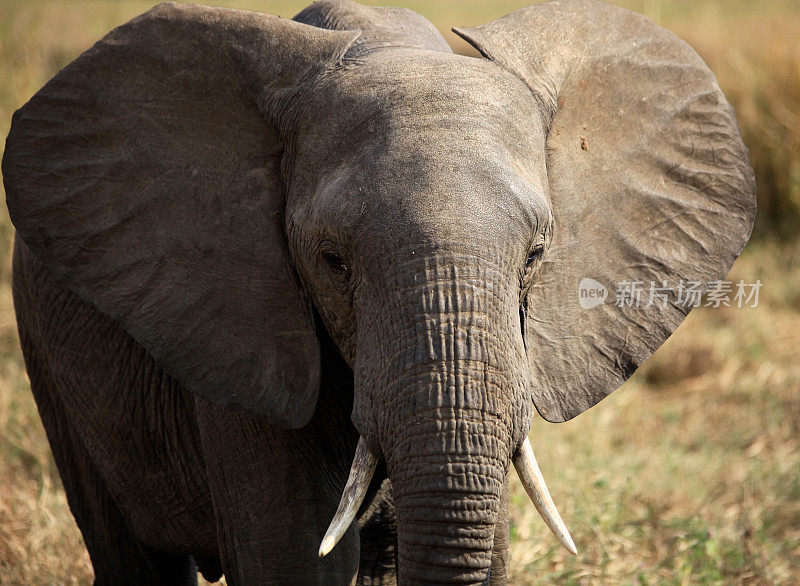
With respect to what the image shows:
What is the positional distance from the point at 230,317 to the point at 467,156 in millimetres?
679

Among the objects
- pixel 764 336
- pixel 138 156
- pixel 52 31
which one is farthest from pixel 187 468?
pixel 52 31

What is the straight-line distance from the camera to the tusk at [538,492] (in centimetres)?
206

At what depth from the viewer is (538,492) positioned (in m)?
2.07

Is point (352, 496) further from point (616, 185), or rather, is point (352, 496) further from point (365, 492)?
point (616, 185)

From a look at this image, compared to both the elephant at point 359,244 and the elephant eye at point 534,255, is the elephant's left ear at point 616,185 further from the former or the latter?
the elephant eye at point 534,255

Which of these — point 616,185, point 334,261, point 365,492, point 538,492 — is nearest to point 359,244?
point 334,261

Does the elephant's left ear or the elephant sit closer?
the elephant

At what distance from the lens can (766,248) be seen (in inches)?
278

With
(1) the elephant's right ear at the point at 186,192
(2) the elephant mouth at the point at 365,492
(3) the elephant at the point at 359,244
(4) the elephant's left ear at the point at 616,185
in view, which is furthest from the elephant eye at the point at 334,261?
(4) the elephant's left ear at the point at 616,185

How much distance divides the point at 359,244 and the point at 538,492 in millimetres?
611

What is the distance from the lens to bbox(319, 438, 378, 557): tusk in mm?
1983

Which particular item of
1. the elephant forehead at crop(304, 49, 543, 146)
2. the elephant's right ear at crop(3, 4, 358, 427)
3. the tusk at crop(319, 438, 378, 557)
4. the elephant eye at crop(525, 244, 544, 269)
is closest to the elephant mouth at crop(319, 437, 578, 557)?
the tusk at crop(319, 438, 378, 557)

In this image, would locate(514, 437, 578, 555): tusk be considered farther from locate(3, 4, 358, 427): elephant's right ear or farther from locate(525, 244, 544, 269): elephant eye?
locate(3, 4, 358, 427): elephant's right ear

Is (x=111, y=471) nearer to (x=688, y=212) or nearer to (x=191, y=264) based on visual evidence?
(x=191, y=264)
